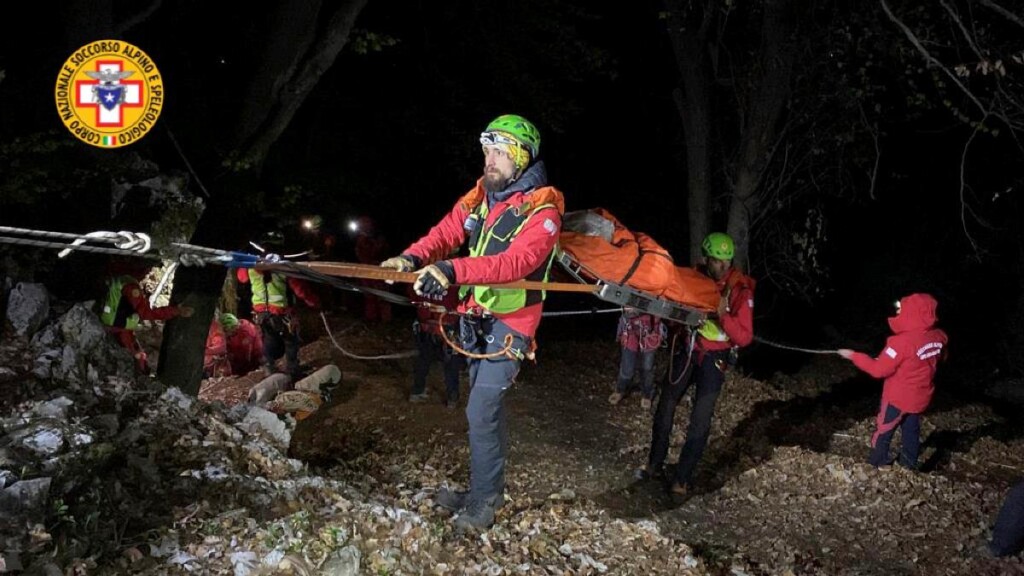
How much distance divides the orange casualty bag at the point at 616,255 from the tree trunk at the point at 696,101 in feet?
22.7

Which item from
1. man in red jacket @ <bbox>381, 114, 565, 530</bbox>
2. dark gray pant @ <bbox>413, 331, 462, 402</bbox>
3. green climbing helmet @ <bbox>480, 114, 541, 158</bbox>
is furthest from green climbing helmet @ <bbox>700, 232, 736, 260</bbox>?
dark gray pant @ <bbox>413, 331, 462, 402</bbox>

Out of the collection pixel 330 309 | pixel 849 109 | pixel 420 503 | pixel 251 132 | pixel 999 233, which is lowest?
pixel 330 309

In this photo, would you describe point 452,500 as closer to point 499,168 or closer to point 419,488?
point 419,488

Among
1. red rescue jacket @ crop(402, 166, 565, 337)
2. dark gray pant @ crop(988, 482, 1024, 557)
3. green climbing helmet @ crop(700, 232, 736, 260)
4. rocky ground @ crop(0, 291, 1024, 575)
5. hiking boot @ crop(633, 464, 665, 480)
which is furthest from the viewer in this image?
hiking boot @ crop(633, 464, 665, 480)

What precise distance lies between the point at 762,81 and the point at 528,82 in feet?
13.2

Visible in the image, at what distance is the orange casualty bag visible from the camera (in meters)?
5.69

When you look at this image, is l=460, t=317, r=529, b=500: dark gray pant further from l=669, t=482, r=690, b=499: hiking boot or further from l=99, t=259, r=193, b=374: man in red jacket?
l=99, t=259, r=193, b=374: man in red jacket

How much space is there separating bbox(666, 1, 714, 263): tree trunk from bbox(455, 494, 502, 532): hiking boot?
8202mm

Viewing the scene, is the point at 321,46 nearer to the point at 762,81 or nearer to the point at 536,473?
the point at 536,473

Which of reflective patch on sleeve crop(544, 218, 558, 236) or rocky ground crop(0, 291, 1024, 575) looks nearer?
rocky ground crop(0, 291, 1024, 575)

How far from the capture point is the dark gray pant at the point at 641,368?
403 inches

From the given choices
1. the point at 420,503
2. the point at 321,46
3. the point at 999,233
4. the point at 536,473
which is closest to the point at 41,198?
the point at 321,46

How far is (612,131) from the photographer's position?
2258cm

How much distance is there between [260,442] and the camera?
20.2ft
